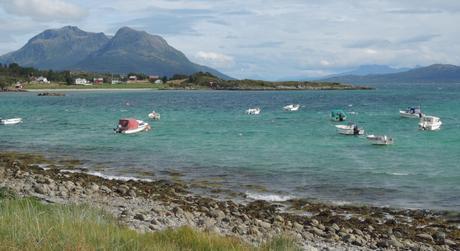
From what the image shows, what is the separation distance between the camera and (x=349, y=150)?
3941 centimetres

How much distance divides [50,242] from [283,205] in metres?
14.3

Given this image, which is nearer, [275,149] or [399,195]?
[399,195]

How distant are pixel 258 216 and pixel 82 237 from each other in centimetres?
1094

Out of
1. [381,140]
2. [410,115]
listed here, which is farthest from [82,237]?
[410,115]

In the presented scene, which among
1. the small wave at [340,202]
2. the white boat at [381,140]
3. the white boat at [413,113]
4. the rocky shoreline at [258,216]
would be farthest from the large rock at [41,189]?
the white boat at [413,113]

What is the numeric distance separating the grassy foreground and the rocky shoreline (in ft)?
10.6

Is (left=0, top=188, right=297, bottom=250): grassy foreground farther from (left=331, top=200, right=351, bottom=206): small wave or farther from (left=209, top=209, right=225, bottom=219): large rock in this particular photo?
(left=331, top=200, right=351, bottom=206): small wave

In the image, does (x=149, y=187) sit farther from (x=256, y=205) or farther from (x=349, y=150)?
(x=349, y=150)

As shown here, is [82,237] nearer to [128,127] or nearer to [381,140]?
[381,140]

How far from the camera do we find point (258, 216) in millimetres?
18859

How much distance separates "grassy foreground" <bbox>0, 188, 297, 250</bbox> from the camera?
8.33 metres

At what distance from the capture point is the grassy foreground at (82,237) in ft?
27.3

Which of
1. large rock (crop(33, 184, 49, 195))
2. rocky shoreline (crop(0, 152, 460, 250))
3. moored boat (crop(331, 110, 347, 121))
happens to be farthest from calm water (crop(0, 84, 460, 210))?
large rock (crop(33, 184, 49, 195))

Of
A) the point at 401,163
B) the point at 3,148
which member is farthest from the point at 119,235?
the point at 3,148
